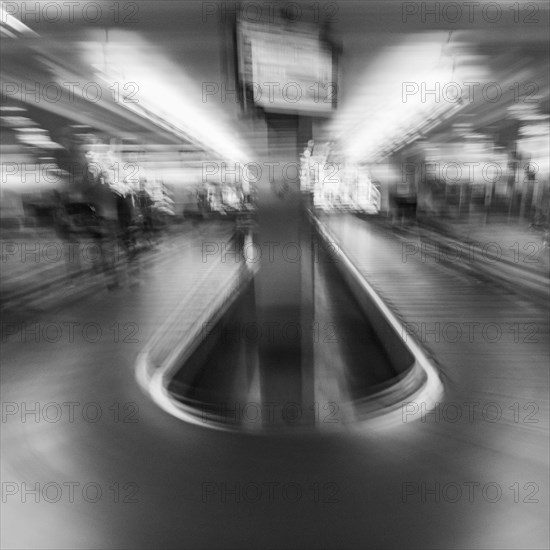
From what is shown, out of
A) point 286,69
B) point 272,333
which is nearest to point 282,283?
point 272,333

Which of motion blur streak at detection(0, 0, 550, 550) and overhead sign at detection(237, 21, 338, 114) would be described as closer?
motion blur streak at detection(0, 0, 550, 550)

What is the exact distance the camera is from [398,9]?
4.39 metres

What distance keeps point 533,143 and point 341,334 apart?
40.5 feet

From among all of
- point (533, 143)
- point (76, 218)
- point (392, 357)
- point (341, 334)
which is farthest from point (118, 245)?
point (533, 143)

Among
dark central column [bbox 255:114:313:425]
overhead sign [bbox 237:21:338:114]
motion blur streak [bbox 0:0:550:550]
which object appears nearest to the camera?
motion blur streak [bbox 0:0:550:550]

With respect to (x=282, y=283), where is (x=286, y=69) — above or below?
above

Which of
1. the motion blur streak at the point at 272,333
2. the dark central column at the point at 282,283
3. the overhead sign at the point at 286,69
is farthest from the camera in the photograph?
the dark central column at the point at 282,283

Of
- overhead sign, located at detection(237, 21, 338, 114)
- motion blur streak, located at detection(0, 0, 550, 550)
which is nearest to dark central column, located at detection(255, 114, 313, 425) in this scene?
motion blur streak, located at detection(0, 0, 550, 550)

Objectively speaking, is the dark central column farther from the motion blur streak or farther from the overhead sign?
the overhead sign

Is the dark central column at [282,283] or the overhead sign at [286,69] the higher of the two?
the overhead sign at [286,69]

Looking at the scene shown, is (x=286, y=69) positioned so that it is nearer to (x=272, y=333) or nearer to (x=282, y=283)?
(x=282, y=283)

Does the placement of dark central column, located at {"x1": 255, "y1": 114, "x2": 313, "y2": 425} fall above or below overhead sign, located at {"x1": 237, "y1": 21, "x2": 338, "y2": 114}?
below

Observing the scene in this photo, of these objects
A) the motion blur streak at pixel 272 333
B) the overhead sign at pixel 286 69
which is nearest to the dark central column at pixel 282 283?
the motion blur streak at pixel 272 333

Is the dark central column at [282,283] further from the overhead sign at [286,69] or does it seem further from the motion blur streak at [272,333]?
the overhead sign at [286,69]
